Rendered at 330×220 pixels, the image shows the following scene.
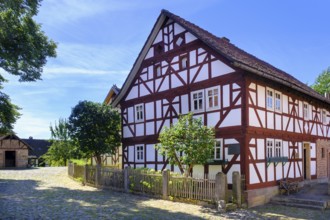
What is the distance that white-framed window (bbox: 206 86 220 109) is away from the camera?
728 inches

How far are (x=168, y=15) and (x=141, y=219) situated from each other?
46.0 ft

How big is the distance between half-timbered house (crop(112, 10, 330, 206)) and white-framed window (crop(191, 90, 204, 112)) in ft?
0.20

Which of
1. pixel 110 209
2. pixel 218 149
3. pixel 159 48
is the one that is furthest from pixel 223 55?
pixel 110 209

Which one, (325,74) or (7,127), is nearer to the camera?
(7,127)

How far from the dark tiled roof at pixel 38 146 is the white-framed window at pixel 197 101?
2139 inches

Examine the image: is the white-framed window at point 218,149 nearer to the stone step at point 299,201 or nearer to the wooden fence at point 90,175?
the stone step at point 299,201

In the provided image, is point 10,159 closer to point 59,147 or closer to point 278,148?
point 59,147

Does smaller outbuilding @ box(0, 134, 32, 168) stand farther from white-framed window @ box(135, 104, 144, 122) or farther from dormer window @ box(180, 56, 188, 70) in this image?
dormer window @ box(180, 56, 188, 70)

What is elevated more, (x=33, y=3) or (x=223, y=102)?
(x=33, y=3)

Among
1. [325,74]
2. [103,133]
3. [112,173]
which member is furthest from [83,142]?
[325,74]

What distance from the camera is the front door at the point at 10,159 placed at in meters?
47.7

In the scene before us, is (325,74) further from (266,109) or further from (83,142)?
(83,142)

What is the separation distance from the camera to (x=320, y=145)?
79.2 ft

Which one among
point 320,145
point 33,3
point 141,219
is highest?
point 33,3
